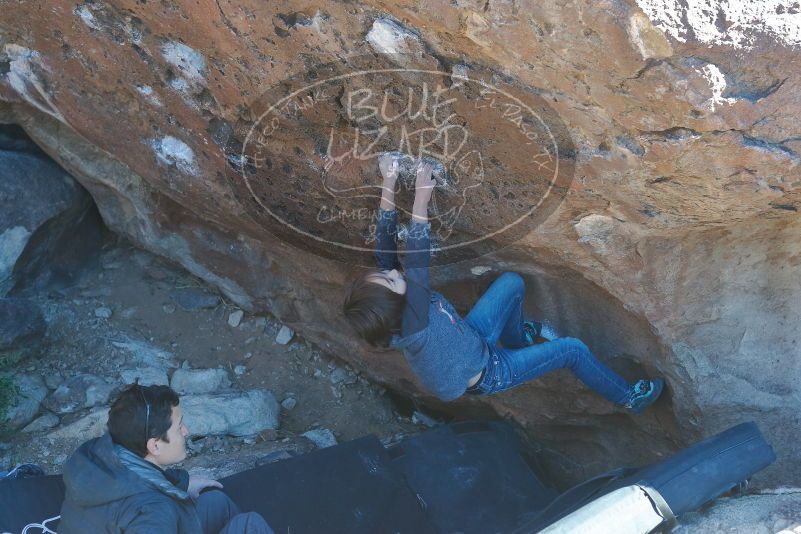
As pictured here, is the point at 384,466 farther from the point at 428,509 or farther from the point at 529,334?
the point at 529,334

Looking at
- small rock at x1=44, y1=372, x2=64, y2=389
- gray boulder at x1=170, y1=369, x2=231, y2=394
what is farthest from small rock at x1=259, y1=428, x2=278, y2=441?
small rock at x1=44, y1=372, x2=64, y2=389

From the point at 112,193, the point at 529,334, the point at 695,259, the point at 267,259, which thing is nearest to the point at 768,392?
the point at 695,259

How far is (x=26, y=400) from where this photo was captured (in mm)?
3463

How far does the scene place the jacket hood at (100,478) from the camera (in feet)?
6.96

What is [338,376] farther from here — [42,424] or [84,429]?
[42,424]

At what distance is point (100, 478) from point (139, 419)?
0.61 ft

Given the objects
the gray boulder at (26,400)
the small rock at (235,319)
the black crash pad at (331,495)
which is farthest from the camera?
the small rock at (235,319)

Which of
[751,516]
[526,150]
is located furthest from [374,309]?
[751,516]

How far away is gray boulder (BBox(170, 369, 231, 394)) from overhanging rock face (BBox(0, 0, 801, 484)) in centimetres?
58

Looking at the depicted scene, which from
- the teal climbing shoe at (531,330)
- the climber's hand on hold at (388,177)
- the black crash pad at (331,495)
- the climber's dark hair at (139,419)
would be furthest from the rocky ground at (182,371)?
the climber's hand on hold at (388,177)

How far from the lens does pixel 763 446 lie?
2494mm

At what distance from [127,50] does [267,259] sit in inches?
48.7

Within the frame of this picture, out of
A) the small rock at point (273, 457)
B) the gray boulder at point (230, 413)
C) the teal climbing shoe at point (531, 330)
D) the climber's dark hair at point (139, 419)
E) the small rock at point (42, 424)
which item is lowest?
the small rock at point (42, 424)

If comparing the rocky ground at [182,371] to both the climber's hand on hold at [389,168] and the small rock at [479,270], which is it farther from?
the climber's hand on hold at [389,168]
